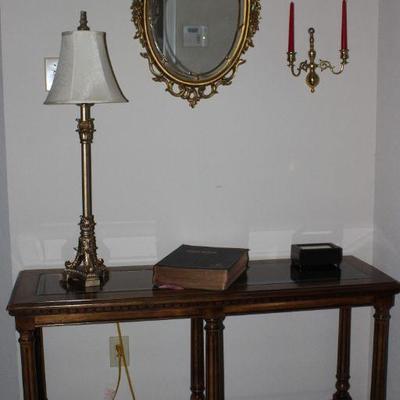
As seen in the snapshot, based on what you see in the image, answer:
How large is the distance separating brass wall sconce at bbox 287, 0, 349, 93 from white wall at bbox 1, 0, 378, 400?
4 centimetres

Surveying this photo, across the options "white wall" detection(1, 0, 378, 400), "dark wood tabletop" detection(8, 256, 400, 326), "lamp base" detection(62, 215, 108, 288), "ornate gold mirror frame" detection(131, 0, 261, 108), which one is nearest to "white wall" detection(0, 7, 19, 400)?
"white wall" detection(1, 0, 378, 400)

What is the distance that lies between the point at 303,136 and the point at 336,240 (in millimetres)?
391

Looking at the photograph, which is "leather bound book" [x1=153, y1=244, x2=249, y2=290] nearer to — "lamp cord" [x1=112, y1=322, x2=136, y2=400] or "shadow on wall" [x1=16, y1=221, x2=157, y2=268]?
"shadow on wall" [x1=16, y1=221, x2=157, y2=268]

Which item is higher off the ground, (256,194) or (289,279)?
(256,194)

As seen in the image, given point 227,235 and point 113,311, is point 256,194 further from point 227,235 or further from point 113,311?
point 113,311

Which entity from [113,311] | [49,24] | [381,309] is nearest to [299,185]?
[381,309]

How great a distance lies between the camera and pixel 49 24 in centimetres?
179

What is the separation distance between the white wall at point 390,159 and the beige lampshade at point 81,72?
921 millimetres

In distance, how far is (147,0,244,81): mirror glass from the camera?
72.1 inches

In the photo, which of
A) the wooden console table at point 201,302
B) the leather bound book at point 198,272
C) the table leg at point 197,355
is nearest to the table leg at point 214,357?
the wooden console table at point 201,302

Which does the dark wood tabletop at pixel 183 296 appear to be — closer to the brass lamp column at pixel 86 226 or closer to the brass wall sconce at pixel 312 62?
the brass lamp column at pixel 86 226

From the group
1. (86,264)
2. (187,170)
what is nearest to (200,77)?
(187,170)

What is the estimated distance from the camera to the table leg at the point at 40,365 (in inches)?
68.6

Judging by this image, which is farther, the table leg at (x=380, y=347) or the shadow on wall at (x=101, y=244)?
the shadow on wall at (x=101, y=244)
